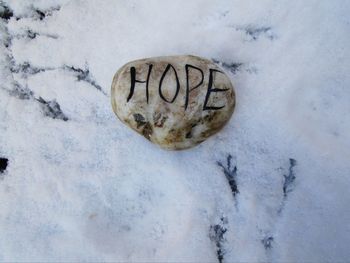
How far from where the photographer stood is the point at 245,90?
1078 millimetres

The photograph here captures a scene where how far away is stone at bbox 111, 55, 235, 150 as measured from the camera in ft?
3.20

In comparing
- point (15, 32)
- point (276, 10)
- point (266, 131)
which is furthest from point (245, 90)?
point (15, 32)

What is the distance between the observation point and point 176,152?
3.49 ft

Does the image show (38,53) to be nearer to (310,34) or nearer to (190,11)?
(190,11)

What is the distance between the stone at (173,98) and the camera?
98 centimetres

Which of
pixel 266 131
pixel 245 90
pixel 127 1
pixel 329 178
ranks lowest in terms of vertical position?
pixel 329 178

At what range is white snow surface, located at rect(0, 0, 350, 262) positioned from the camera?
101 centimetres

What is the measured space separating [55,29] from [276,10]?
0.57 metres

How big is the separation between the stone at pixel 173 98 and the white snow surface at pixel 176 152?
0.08 meters

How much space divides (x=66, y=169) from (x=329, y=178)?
62cm

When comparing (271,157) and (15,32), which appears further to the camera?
(15,32)

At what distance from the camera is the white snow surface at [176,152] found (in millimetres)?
1011

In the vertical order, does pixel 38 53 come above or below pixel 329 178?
above

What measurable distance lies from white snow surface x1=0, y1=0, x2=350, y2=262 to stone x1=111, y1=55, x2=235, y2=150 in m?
0.08
